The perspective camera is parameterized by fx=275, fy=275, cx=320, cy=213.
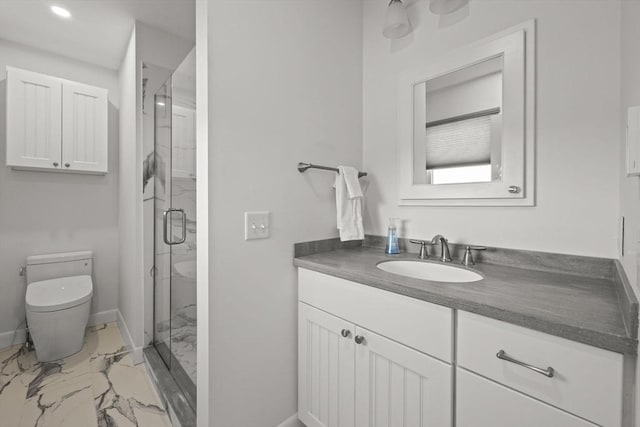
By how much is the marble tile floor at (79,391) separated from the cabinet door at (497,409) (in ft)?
4.96

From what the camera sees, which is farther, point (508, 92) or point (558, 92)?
point (508, 92)

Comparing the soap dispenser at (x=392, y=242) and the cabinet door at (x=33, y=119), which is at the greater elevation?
the cabinet door at (x=33, y=119)

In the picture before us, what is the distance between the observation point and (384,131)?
166 cm

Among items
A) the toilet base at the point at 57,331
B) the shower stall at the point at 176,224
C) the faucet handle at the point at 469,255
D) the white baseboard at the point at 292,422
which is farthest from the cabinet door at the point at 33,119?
the faucet handle at the point at 469,255

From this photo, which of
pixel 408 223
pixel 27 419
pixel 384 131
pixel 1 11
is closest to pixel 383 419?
pixel 408 223

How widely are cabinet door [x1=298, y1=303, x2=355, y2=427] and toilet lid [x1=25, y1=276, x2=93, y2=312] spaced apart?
1840 millimetres

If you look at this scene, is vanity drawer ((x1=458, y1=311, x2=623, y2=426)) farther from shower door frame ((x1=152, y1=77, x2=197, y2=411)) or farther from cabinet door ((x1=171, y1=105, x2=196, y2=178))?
cabinet door ((x1=171, y1=105, x2=196, y2=178))

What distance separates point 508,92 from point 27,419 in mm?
2892

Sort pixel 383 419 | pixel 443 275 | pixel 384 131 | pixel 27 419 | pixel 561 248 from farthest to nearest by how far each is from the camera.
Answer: pixel 384 131 < pixel 27 419 < pixel 443 275 < pixel 561 248 < pixel 383 419

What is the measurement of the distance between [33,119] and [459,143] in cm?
306

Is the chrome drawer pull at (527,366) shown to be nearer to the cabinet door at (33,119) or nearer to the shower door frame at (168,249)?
the shower door frame at (168,249)

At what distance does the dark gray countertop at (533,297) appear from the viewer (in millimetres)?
611

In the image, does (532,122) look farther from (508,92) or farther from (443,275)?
(443,275)

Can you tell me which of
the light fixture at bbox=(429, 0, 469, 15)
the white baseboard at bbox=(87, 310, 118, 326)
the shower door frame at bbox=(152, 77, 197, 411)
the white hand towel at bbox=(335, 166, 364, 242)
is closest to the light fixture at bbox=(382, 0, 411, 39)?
the light fixture at bbox=(429, 0, 469, 15)
